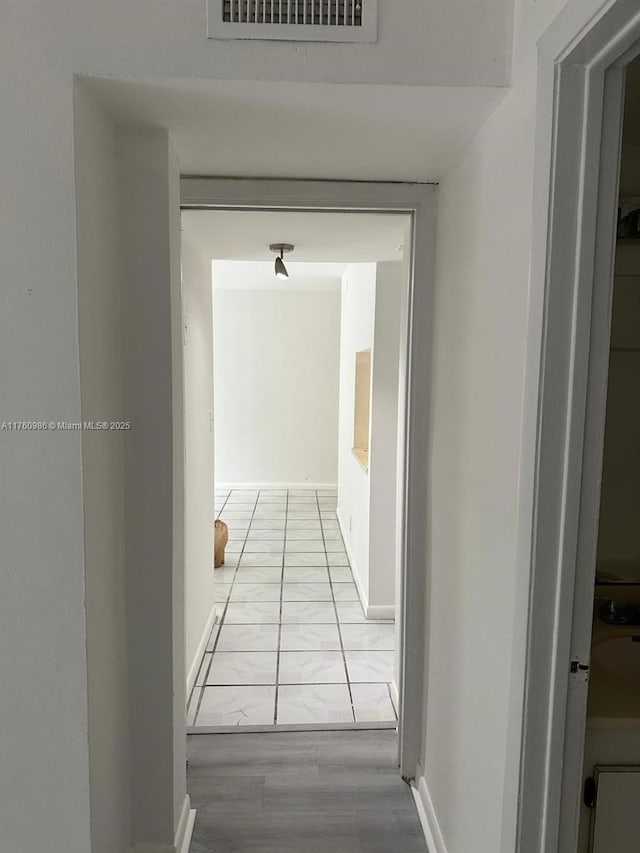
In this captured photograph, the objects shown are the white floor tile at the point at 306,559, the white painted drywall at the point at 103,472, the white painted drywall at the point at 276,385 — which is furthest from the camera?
the white painted drywall at the point at 276,385

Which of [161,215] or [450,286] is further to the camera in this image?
[450,286]

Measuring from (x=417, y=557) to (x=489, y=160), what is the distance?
1311 millimetres

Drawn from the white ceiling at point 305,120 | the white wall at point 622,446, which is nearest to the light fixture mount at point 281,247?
the white ceiling at point 305,120

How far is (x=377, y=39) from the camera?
124cm

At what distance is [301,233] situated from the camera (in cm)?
254

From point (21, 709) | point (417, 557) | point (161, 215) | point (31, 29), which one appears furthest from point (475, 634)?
point (31, 29)

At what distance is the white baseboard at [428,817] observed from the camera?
1.83 meters

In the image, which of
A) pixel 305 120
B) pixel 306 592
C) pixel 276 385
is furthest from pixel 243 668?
pixel 276 385

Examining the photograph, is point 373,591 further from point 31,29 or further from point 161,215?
point 31,29

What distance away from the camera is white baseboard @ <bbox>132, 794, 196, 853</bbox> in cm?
174

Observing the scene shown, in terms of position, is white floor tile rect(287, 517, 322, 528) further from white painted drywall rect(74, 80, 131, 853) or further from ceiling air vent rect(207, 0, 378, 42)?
ceiling air vent rect(207, 0, 378, 42)

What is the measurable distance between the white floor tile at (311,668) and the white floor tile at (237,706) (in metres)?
0.15

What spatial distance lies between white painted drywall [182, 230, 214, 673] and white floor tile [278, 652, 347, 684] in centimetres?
46

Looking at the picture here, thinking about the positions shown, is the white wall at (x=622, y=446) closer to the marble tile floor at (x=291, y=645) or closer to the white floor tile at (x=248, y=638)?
the marble tile floor at (x=291, y=645)
